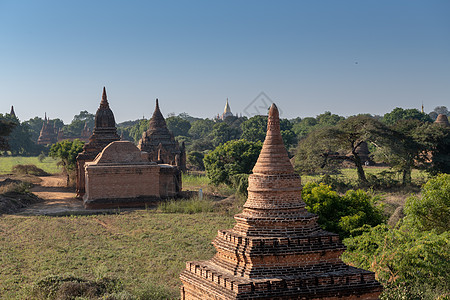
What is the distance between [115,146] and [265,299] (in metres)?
21.4

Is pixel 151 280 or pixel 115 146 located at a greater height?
pixel 115 146

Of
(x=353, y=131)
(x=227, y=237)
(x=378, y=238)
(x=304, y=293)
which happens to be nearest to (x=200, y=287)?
(x=227, y=237)

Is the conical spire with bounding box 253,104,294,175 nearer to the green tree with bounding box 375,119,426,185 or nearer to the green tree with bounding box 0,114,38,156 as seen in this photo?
the green tree with bounding box 375,119,426,185

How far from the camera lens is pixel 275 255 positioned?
9.72m

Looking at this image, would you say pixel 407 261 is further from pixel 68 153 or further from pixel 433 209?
pixel 68 153

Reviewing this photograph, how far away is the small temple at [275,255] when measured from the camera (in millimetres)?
9375

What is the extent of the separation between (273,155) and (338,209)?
9012 millimetres

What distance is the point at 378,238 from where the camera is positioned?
1438 cm

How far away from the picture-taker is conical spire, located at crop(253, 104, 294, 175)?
1066cm

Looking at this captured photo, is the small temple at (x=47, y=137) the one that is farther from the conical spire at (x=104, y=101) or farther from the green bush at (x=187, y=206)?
the green bush at (x=187, y=206)

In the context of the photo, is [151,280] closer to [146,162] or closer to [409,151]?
[146,162]

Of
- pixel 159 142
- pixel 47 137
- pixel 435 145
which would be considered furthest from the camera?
pixel 47 137

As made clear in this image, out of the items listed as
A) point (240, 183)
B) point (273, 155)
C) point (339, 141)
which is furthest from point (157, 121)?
point (273, 155)

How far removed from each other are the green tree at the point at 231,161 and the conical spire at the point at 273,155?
25.1 metres
